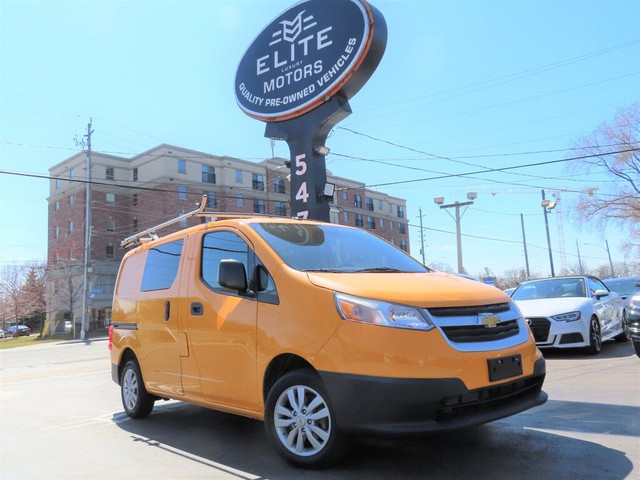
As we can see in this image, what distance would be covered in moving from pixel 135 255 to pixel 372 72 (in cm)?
699

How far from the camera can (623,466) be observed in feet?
11.4

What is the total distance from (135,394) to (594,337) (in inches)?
295

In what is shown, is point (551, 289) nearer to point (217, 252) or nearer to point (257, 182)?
point (217, 252)

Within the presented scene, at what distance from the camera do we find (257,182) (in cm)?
5425

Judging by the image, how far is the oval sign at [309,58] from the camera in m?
10.9

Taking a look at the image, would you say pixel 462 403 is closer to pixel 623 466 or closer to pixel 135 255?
pixel 623 466

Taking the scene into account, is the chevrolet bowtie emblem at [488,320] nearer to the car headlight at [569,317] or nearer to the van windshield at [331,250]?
the van windshield at [331,250]

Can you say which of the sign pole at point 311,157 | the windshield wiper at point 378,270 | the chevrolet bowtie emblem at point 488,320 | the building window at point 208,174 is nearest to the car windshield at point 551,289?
the sign pole at point 311,157

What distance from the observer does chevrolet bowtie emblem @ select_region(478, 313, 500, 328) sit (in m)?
3.70

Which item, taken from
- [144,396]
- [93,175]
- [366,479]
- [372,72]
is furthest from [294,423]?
[93,175]

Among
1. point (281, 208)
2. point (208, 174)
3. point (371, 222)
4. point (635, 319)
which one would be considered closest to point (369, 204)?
point (371, 222)

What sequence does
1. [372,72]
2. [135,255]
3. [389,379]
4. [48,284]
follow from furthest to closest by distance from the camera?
[48,284]
[372,72]
[135,255]
[389,379]

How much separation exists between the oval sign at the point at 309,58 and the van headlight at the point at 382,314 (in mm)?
8426

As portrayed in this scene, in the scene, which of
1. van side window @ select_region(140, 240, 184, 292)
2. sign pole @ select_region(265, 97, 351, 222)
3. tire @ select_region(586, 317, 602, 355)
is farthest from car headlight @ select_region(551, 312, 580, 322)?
van side window @ select_region(140, 240, 184, 292)
